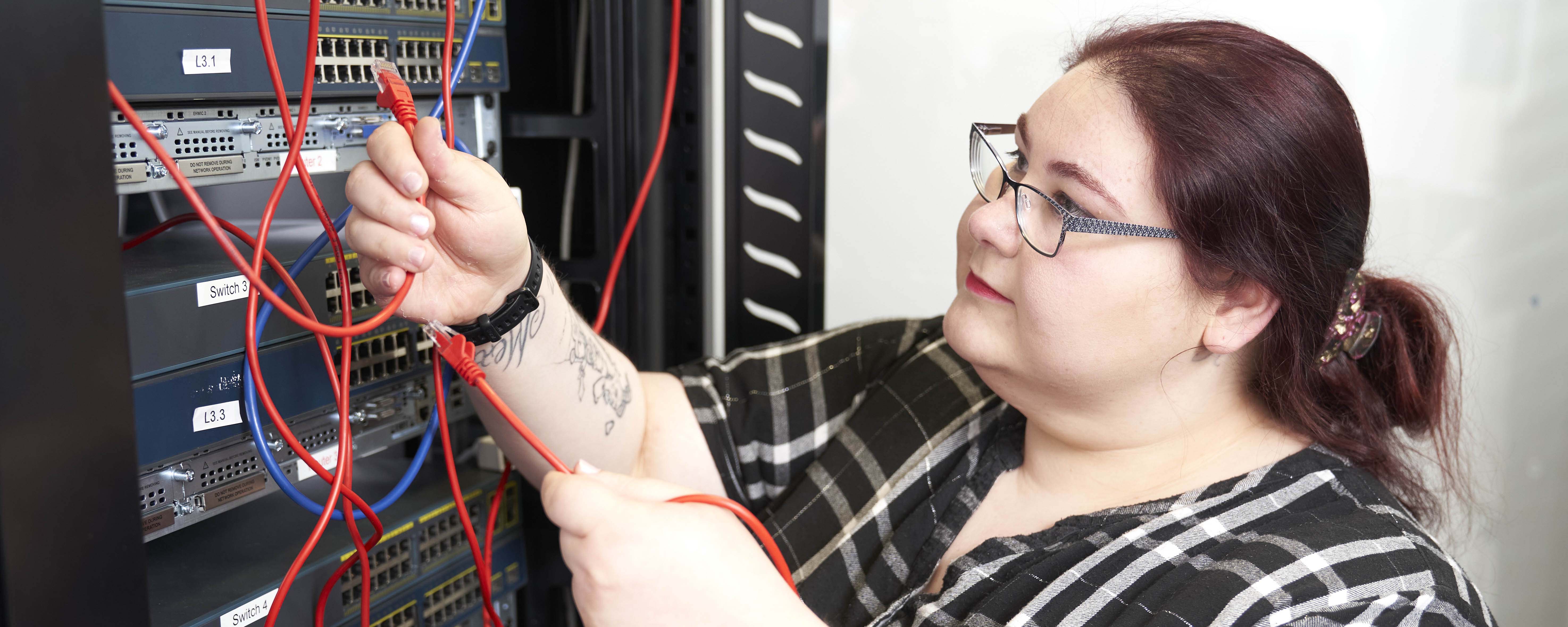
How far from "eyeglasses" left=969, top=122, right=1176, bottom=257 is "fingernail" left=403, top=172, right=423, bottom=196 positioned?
18.6 inches

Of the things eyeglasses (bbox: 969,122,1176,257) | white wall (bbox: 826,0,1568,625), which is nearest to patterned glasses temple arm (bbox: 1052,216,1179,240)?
eyeglasses (bbox: 969,122,1176,257)

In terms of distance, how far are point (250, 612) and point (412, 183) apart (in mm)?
358

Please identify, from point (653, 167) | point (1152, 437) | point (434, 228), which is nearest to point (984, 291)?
point (1152, 437)

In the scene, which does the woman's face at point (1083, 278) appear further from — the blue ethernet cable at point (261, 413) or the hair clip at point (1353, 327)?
the blue ethernet cable at point (261, 413)

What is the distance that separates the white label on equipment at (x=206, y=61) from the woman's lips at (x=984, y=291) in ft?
1.94

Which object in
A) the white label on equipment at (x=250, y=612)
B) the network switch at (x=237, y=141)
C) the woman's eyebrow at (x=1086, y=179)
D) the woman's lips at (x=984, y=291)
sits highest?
the network switch at (x=237, y=141)

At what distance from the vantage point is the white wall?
1033 millimetres

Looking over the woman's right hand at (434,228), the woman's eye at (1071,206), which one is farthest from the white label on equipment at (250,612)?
the woman's eye at (1071,206)

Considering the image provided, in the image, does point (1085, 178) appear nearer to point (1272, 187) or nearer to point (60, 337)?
point (1272, 187)

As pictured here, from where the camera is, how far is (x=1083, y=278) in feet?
2.66

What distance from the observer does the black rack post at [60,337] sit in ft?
1.39

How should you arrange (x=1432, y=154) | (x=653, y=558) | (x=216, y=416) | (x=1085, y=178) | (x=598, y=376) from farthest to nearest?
1. (x=1432, y=154)
2. (x=598, y=376)
3. (x=1085, y=178)
4. (x=216, y=416)
5. (x=653, y=558)

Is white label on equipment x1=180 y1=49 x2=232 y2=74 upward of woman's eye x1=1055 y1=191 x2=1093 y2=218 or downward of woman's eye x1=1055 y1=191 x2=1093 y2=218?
upward

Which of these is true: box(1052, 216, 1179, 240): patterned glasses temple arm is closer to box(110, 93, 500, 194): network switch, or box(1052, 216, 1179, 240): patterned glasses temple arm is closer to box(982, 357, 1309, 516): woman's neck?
Result: box(982, 357, 1309, 516): woman's neck
